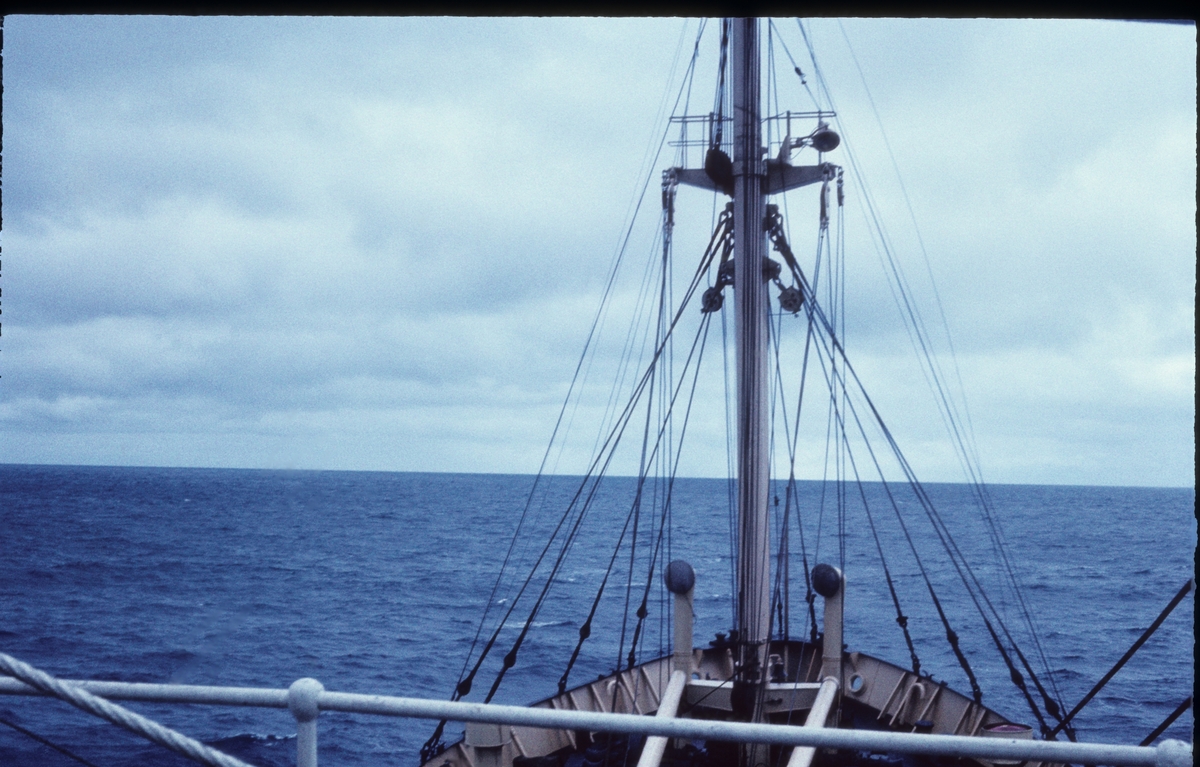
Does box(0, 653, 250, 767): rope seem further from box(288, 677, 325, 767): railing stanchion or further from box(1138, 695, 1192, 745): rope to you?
box(1138, 695, 1192, 745): rope

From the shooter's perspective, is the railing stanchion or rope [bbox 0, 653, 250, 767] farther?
the railing stanchion

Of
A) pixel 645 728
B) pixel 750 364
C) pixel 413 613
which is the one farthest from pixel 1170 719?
pixel 413 613

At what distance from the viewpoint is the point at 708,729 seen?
268 centimetres

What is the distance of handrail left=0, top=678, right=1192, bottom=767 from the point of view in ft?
8.19

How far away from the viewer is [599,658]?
1318 inches

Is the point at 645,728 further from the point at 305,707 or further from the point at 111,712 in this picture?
the point at 111,712

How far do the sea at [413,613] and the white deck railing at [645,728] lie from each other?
77 cm

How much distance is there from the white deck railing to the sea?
30.3 inches

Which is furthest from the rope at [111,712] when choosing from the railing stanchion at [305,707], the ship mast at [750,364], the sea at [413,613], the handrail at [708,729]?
the ship mast at [750,364]

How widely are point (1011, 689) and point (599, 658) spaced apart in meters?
14.1

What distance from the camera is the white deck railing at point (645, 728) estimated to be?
2504mm

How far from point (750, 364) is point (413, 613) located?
35.7m

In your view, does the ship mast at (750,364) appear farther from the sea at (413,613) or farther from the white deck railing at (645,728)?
the white deck railing at (645,728)

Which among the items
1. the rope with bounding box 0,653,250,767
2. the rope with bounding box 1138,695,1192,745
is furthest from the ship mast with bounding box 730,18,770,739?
the rope with bounding box 0,653,250,767
